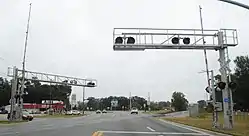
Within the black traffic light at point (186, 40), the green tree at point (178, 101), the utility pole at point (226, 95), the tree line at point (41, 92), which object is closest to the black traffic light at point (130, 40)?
the black traffic light at point (186, 40)

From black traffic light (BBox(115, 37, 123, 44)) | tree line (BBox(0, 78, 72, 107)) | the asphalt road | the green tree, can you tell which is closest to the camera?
the asphalt road

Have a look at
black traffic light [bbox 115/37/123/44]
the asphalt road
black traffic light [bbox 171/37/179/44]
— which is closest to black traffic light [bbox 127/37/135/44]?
black traffic light [bbox 115/37/123/44]

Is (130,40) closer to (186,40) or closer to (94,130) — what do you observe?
(186,40)

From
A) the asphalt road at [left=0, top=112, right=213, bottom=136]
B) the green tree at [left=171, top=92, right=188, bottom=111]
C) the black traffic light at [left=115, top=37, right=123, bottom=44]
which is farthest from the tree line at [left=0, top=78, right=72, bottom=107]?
the black traffic light at [left=115, top=37, right=123, bottom=44]

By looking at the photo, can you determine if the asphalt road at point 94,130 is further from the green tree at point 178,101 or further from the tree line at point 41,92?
the tree line at point 41,92

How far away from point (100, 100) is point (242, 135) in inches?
6950

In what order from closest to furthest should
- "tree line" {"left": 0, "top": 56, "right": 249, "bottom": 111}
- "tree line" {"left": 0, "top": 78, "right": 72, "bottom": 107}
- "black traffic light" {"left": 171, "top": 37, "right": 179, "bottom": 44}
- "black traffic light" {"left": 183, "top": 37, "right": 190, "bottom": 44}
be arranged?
"black traffic light" {"left": 171, "top": 37, "right": 179, "bottom": 44} → "black traffic light" {"left": 183, "top": 37, "right": 190, "bottom": 44} → "tree line" {"left": 0, "top": 56, "right": 249, "bottom": 111} → "tree line" {"left": 0, "top": 78, "right": 72, "bottom": 107}

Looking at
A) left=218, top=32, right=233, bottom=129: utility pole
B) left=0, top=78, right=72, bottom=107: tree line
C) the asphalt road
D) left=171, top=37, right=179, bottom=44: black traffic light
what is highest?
left=0, top=78, right=72, bottom=107: tree line

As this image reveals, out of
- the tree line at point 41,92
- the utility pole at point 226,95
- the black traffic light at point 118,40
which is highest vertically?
the tree line at point 41,92

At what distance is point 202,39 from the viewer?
29125mm

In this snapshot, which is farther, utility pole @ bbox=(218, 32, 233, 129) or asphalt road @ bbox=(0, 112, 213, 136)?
utility pole @ bbox=(218, 32, 233, 129)

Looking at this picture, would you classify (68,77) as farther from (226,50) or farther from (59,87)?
(59,87)

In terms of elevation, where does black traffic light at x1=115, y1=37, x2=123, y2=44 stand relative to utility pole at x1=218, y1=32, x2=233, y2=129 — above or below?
above

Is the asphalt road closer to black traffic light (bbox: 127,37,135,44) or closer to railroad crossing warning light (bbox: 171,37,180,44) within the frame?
black traffic light (bbox: 127,37,135,44)
